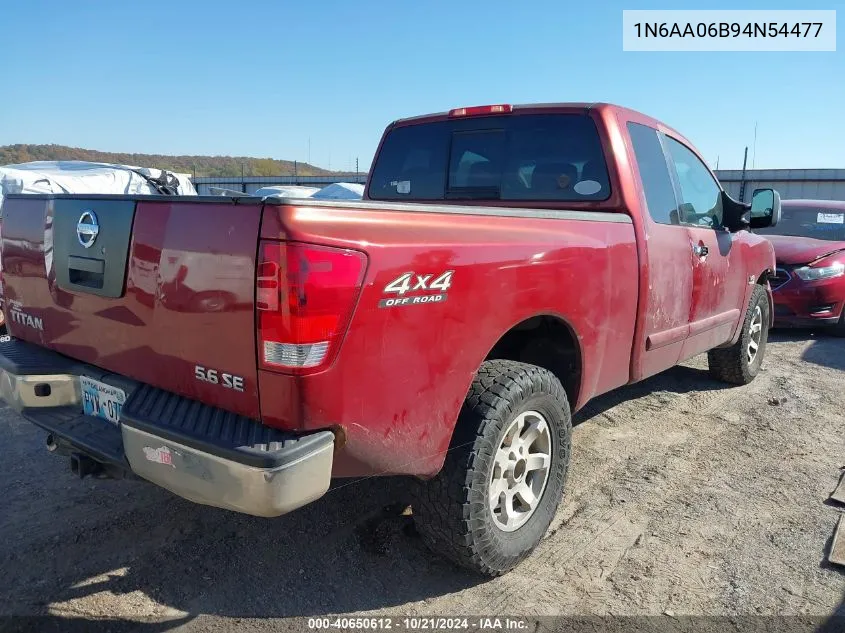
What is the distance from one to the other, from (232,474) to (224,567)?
1.04m

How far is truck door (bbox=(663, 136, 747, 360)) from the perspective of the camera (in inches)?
161

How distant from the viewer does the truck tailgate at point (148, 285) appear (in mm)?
1968

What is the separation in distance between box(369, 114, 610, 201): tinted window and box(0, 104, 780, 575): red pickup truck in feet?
0.06

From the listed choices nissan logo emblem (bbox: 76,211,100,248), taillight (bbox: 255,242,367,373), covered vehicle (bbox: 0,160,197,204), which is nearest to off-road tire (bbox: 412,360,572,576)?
taillight (bbox: 255,242,367,373)

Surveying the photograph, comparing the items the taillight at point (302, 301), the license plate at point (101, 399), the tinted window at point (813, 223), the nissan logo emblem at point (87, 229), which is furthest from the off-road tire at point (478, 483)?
the tinted window at point (813, 223)

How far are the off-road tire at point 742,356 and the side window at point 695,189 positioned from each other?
1.07 meters

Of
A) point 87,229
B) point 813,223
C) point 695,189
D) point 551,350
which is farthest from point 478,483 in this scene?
point 813,223

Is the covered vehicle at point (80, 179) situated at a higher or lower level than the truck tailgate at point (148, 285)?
higher

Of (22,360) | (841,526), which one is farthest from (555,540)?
(22,360)

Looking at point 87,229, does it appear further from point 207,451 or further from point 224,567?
point 224,567

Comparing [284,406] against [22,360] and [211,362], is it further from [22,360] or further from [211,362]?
[22,360]

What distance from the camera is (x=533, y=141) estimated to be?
3.74 meters

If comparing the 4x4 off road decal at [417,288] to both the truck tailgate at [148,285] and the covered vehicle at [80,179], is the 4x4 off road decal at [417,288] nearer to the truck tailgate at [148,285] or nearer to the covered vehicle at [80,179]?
the truck tailgate at [148,285]

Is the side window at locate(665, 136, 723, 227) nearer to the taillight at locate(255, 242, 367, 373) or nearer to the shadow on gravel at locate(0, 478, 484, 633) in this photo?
the shadow on gravel at locate(0, 478, 484, 633)
